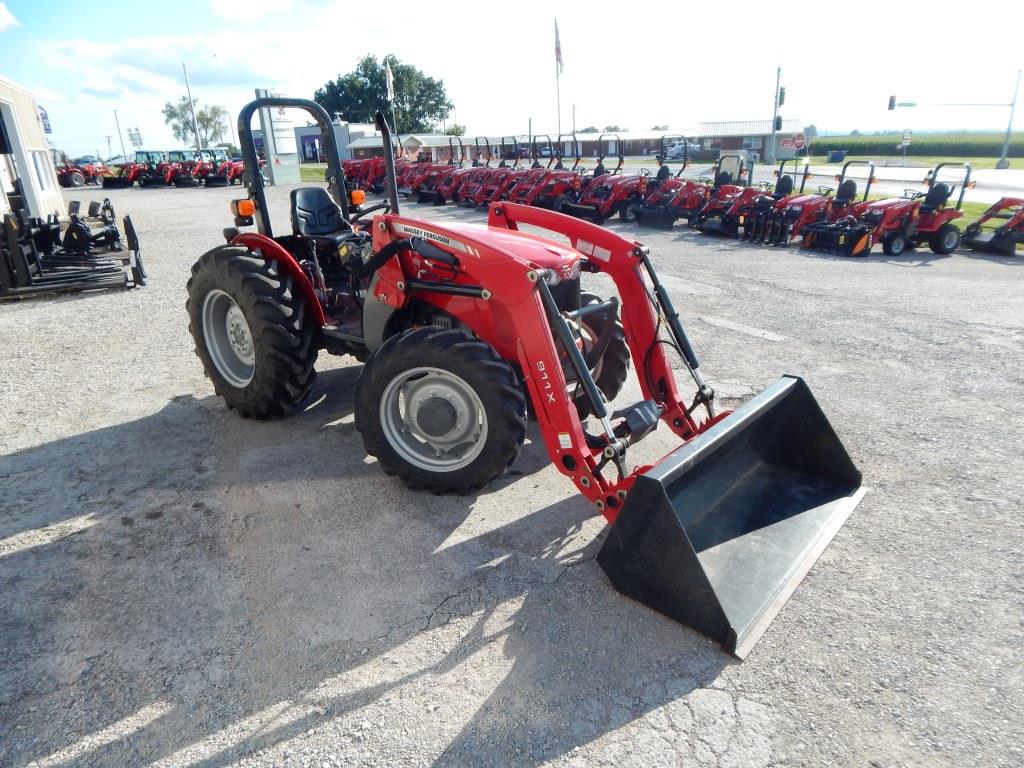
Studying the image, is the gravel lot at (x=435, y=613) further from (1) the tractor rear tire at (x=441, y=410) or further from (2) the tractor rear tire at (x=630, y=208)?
(2) the tractor rear tire at (x=630, y=208)

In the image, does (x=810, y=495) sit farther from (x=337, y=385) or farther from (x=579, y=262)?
(x=337, y=385)

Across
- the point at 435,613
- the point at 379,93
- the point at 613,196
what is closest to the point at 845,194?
the point at 613,196

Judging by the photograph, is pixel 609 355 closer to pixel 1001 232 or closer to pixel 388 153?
pixel 388 153

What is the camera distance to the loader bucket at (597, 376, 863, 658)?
2.59m

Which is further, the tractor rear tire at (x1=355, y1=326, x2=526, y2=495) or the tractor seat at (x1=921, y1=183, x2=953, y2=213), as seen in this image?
the tractor seat at (x1=921, y1=183, x2=953, y2=213)

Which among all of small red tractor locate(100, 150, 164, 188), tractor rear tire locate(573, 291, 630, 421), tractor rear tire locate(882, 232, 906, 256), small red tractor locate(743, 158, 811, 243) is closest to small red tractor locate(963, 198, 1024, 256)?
tractor rear tire locate(882, 232, 906, 256)

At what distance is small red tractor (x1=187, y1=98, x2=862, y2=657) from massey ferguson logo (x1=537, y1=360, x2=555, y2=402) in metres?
0.01

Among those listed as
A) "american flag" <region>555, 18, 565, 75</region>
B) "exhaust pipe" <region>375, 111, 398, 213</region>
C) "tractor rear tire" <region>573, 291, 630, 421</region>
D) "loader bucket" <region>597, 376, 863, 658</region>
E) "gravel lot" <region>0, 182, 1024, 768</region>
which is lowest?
"gravel lot" <region>0, 182, 1024, 768</region>

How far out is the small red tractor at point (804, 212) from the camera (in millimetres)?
12688

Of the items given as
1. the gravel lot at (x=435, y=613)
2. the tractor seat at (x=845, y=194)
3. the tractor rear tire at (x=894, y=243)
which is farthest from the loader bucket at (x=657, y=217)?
the gravel lot at (x=435, y=613)

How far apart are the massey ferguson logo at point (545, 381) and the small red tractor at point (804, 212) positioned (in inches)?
451

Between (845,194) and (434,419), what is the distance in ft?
39.4

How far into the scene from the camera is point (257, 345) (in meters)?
4.39

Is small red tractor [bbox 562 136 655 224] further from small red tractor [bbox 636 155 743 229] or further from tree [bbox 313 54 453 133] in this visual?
tree [bbox 313 54 453 133]
